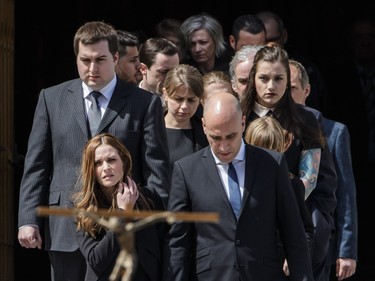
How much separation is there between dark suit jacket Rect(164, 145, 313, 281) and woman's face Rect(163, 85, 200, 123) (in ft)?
3.49

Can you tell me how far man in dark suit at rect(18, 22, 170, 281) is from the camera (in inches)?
294

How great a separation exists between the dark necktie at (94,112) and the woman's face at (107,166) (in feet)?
1.41

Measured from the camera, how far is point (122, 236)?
3.88m

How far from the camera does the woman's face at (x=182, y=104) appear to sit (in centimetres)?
805

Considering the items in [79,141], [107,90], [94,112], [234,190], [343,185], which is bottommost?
[343,185]

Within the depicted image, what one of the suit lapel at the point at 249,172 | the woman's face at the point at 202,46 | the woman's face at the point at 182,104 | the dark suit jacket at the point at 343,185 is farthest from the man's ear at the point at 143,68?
the suit lapel at the point at 249,172

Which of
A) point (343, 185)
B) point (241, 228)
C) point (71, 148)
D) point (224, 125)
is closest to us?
point (224, 125)

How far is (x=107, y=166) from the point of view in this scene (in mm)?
7148

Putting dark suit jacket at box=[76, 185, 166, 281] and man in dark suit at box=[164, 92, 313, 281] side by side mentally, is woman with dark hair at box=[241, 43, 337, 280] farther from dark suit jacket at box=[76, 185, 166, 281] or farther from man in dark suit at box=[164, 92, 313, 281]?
dark suit jacket at box=[76, 185, 166, 281]

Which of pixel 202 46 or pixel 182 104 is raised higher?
pixel 202 46

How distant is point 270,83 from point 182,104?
57 centimetres

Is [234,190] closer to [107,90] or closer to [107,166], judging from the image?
[107,166]

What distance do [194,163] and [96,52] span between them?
97cm

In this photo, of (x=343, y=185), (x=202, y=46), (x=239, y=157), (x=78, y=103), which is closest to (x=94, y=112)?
(x=78, y=103)
